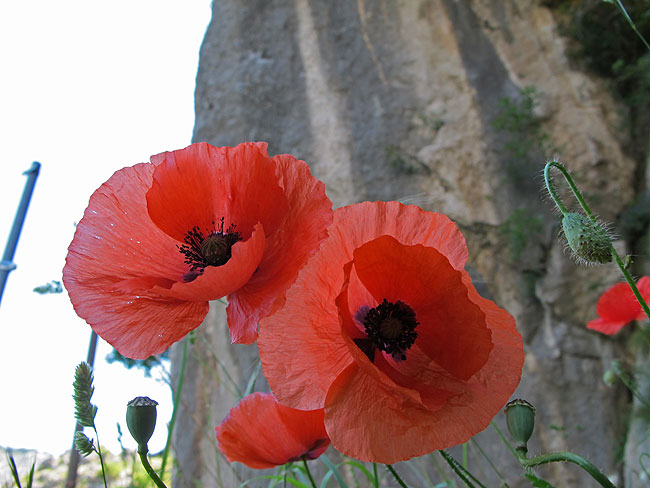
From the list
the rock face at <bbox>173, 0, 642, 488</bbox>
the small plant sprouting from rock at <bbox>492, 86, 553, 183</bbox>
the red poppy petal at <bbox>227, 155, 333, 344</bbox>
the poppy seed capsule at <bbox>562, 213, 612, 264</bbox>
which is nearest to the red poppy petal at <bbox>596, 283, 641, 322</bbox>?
the poppy seed capsule at <bbox>562, 213, 612, 264</bbox>

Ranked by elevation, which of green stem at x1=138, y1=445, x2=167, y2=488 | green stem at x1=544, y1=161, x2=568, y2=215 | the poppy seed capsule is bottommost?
green stem at x1=138, y1=445, x2=167, y2=488

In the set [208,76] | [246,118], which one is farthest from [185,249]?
[208,76]

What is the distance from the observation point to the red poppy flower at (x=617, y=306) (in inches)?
31.0

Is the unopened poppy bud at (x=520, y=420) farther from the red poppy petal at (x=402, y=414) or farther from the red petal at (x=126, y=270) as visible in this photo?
the red petal at (x=126, y=270)

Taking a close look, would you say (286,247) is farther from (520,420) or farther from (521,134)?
(521,134)

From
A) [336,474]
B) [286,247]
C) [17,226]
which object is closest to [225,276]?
[286,247]

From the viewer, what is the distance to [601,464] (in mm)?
2180

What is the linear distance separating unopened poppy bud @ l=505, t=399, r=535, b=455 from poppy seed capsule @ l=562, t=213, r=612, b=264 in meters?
0.11

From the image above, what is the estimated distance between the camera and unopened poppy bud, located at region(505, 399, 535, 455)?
12.9 inches

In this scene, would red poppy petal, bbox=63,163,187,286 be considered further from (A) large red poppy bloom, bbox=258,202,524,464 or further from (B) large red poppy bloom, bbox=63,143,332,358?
(A) large red poppy bloom, bbox=258,202,524,464

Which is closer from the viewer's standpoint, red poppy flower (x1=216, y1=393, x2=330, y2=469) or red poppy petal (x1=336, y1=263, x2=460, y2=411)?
red poppy petal (x1=336, y1=263, x2=460, y2=411)

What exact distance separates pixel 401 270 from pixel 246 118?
283 cm

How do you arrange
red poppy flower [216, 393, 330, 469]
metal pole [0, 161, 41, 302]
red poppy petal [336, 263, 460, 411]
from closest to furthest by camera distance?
red poppy petal [336, 263, 460, 411]
red poppy flower [216, 393, 330, 469]
metal pole [0, 161, 41, 302]

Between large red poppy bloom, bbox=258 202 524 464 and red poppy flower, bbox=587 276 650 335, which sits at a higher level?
red poppy flower, bbox=587 276 650 335
